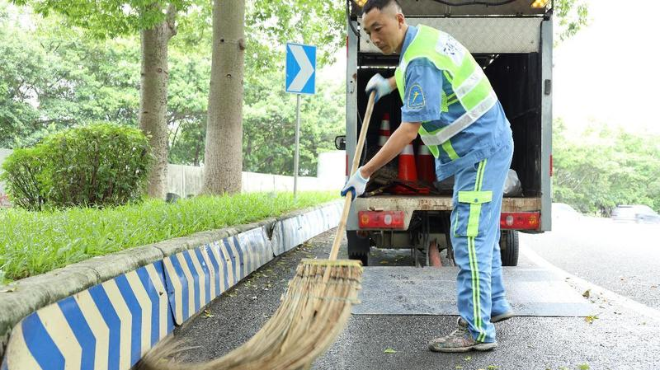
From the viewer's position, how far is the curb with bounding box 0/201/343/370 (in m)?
1.96

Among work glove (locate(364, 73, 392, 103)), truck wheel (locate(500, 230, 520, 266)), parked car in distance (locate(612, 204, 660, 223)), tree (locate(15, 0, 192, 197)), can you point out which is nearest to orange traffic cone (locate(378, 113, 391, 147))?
truck wheel (locate(500, 230, 520, 266))

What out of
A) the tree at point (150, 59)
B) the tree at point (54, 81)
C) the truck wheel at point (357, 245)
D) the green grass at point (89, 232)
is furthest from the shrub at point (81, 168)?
the tree at point (54, 81)

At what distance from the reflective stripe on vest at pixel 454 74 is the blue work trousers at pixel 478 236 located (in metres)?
0.26

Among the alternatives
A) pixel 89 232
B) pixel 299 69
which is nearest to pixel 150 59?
pixel 299 69

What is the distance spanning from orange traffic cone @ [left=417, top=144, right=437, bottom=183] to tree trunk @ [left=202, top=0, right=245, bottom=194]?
13.4 feet

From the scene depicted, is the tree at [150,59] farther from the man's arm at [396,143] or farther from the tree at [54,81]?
the tree at [54,81]

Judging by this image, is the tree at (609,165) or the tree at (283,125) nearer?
the tree at (283,125)

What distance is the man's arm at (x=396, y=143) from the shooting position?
3.15 m

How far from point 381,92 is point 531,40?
2113mm

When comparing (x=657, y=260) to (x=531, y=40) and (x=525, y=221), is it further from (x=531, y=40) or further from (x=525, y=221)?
(x=531, y=40)

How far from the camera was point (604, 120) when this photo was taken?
46438mm

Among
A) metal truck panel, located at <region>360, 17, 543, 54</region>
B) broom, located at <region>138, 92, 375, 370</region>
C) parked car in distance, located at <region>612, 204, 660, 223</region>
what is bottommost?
parked car in distance, located at <region>612, 204, 660, 223</region>

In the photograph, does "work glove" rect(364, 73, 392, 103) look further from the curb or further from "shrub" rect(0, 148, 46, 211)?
"shrub" rect(0, 148, 46, 211)

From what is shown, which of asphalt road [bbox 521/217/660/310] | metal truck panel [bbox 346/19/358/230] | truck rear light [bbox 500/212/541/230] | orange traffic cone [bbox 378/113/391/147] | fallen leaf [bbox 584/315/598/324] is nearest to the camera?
fallen leaf [bbox 584/315/598/324]
